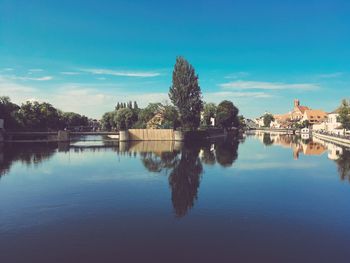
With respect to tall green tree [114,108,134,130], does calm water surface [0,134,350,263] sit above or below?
below

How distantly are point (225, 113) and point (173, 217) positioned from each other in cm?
10388

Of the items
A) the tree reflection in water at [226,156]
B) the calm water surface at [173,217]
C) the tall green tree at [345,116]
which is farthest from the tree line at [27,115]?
the tall green tree at [345,116]

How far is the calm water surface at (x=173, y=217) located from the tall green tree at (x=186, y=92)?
4650cm

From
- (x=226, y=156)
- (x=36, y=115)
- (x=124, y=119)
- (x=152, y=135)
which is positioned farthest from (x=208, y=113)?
(x=226, y=156)

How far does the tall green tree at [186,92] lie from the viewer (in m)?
78.9

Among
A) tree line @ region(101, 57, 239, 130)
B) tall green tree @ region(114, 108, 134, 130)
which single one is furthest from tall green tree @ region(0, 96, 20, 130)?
tall green tree @ region(114, 108, 134, 130)

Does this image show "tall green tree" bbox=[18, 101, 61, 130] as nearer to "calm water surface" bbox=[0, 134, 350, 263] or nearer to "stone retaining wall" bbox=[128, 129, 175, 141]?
"stone retaining wall" bbox=[128, 129, 175, 141]

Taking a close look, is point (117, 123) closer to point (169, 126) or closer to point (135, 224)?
point (169, 126)

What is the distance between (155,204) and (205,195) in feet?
14.1

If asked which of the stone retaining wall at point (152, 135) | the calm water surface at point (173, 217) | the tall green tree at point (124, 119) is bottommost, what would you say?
the calm water surface at point (173, 217)

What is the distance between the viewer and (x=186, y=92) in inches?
3100

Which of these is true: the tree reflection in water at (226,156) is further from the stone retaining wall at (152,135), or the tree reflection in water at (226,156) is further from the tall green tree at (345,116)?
the tall green tree at (345,116)

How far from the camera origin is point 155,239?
49.6ft

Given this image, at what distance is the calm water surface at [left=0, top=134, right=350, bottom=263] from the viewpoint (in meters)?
13.7
